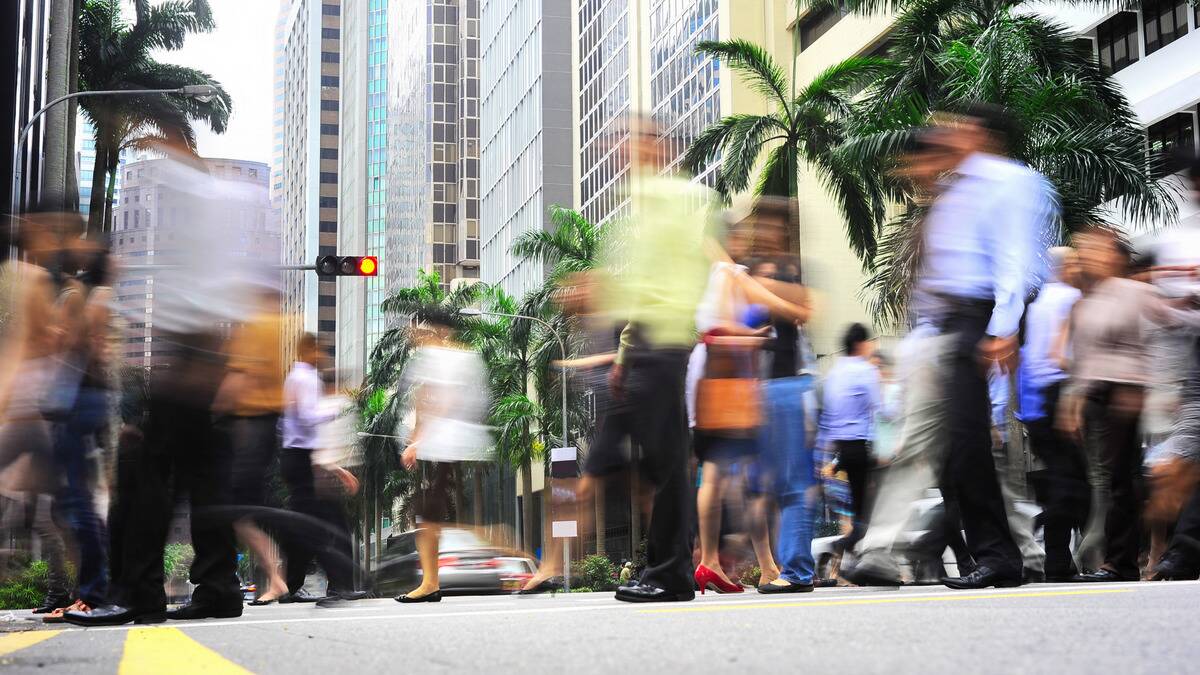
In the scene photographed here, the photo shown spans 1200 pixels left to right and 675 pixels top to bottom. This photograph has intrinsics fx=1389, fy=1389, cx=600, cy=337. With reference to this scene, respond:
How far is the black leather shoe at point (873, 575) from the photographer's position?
6.74 m

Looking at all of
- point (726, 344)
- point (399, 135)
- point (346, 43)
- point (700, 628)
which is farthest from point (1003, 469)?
point (346, 43)

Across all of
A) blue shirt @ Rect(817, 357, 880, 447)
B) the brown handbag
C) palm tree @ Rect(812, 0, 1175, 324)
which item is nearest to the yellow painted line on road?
the brown handbag

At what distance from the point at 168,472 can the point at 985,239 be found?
139 inches

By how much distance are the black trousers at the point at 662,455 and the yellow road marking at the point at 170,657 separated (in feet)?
6.88

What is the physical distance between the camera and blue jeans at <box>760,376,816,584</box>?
294 inches

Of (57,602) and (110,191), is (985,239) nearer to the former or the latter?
(57,602)

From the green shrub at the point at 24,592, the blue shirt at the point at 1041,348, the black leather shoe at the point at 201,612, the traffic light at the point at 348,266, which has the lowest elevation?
the green shrub at the point at 24,592

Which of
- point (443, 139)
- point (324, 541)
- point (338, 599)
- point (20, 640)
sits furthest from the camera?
point (443, 139)

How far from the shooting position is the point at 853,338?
8844 millimetres

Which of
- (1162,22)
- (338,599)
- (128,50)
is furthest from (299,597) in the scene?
(128,50)

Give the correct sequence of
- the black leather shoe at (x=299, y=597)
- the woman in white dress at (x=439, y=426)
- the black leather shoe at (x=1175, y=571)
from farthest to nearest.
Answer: the black leather shoe at (x=299, y=597)
the woman in white dress at (x=439, y=426)
the black leather shoe at (x=1175, y=571)

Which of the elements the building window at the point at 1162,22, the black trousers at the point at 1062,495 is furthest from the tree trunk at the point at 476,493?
the black trousers at the point at 1062,495

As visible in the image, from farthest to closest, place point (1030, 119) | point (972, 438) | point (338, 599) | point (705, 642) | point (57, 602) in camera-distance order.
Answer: point (1030, 119)
point (57, 602)
point (338, 599)
point (972, 438)
point (705, 642)

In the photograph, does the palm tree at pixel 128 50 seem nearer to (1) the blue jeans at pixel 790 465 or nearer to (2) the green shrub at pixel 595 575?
(2) the green shrub at pixel 595 575
